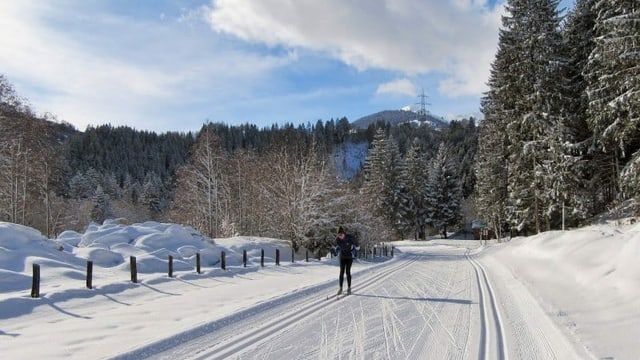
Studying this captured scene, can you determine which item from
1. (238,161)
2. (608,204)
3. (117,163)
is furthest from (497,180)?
(117,163)

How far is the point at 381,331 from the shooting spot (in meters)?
8.98

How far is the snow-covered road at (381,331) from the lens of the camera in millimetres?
7441

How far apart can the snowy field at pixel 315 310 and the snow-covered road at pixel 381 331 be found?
0.09 feet

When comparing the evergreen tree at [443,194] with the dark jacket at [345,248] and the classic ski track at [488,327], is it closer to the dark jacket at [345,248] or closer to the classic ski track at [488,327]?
the classic ski track at [488,327]

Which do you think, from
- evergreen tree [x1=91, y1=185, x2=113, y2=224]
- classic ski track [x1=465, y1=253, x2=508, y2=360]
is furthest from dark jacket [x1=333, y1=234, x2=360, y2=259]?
evergreen tree [x1=91, y1=185, x2=113, y2=224]

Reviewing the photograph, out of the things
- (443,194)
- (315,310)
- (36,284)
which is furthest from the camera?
(443,194)

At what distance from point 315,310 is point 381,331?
2.55m

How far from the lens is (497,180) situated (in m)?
45.5

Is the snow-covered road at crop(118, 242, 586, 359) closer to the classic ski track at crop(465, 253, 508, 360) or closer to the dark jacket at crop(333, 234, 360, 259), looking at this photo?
the classic ski track at crop(465, 253, 508, 360)

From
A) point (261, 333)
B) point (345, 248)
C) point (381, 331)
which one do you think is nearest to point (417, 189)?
point (345, 248)

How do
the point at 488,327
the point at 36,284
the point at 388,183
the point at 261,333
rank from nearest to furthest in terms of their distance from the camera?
the point at 261,333, the point at 488,327, the point at 36,284, the point at 388,183

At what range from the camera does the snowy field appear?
7668 mm

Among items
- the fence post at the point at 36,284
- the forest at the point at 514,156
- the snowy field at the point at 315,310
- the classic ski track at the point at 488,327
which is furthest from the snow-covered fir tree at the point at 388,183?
the fence post at the point at 36,284

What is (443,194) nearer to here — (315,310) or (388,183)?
(388,183)
